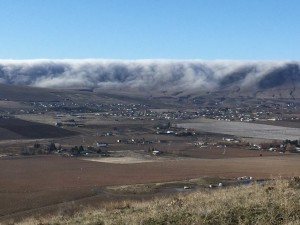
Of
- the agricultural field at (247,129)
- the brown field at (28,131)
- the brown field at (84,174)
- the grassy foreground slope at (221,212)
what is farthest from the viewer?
the agricultural field at (247,129)

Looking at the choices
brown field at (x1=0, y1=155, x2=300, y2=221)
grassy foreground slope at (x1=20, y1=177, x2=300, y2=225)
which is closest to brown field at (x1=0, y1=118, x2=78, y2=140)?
brown field at (x1=0, y1=155, x2=300, y2=221)

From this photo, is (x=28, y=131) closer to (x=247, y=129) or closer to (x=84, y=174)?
(x=247, y=129)

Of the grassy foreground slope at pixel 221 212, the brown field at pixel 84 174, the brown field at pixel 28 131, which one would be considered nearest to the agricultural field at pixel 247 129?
the brown field at pixel 28 131

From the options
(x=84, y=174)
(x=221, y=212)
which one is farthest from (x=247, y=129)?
(x=221, y=212)

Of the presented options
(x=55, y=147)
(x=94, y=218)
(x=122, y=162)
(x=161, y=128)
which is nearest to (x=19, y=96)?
(x=161, y=128)

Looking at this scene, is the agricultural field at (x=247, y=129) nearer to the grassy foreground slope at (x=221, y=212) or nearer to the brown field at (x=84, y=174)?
the brown field at (x=84, y=174)

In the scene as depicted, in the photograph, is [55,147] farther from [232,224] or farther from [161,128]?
[232,224]

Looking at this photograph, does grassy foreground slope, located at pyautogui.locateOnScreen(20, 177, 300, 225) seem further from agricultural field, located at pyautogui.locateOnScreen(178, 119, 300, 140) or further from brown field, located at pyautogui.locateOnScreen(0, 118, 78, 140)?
agricultural field, located at pyautogui.locateOnScreen(178, 119, 300, 140)

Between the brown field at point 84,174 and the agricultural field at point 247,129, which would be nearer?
the brown field at point 84,174
